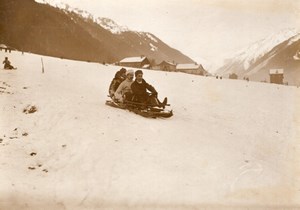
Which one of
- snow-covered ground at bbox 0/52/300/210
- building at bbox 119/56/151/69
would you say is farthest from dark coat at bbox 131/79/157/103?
building at bbox 119/56/151/69

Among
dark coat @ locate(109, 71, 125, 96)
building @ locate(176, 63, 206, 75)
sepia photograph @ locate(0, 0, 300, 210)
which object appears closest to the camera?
sepia photograph @ locate(0, 0, 300, 210)

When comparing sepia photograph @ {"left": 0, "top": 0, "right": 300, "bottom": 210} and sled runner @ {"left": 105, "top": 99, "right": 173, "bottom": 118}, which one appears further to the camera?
sled runner @ {"left": 105, "top": 99, "right": 173, "bottom": 118}

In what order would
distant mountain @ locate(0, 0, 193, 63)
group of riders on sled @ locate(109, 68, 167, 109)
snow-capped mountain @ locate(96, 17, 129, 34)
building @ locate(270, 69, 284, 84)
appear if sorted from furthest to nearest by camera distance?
building @ locate(270, 69, 284, 84) < distant mountain @ locate(0, 0, 193, 63) < snow-capped mountain @ locate(96, 17, 129, 34) < group of riders on sled @ locate(109, 68, 167, 109)

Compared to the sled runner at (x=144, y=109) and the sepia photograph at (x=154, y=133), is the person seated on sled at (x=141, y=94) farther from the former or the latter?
the sled runner at (x=144, y=109)

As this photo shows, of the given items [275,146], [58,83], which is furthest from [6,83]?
[275,146]

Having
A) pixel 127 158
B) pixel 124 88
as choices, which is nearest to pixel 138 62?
pixel 124 88

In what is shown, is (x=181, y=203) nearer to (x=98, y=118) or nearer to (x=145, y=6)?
(x=98, y=118)

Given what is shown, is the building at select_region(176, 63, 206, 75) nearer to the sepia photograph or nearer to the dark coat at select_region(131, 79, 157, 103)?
the sepia photograph

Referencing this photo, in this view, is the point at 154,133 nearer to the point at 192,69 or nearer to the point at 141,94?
the point at 141,94

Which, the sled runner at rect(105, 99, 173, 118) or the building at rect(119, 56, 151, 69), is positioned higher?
the building at rect(119, 56, 151, 69)
